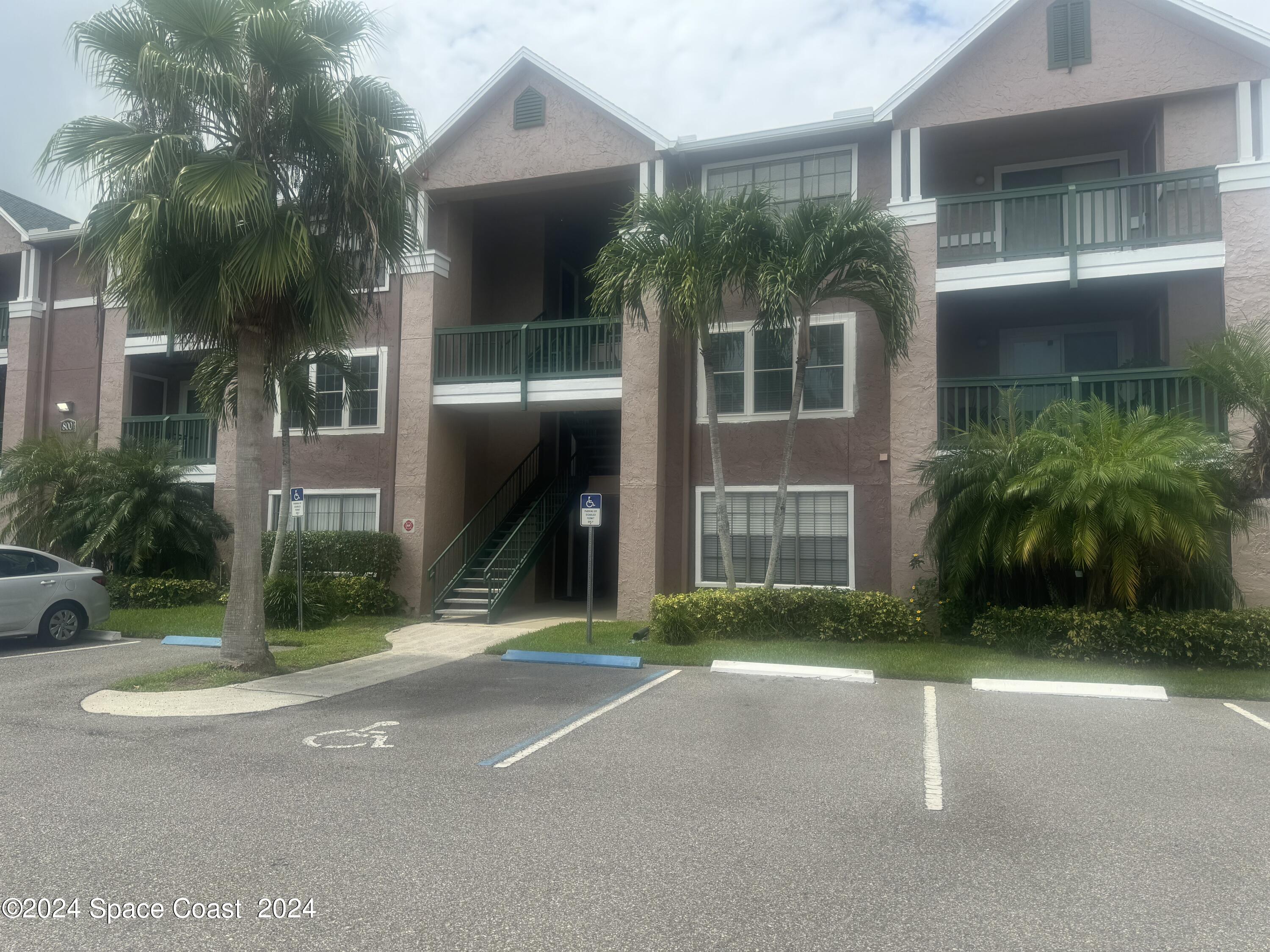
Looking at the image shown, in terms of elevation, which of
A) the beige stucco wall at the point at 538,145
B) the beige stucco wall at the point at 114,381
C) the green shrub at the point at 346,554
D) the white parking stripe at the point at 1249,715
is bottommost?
the white parking stripe at the point at 1249,715

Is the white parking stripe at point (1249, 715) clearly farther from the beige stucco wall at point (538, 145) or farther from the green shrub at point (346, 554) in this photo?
the green shrub at point (346, 554)

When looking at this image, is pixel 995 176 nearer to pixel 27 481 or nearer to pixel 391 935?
pixel 391 935

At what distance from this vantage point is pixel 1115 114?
14961 mm

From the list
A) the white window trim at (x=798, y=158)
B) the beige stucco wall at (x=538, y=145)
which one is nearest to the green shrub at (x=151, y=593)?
the beige stucco wall at (x=538, y=145)

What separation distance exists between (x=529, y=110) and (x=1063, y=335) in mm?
10333

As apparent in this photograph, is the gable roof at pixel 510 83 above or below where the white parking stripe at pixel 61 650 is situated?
above

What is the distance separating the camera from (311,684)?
10.4 metres

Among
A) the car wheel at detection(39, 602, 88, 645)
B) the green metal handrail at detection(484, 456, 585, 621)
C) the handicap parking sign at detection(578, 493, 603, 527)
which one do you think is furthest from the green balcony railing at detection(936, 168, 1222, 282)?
the car wheel at detection(39, 602, 88, 645)

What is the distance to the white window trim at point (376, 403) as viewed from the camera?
1800 cm

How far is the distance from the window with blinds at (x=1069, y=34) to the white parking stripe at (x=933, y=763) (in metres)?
10.8

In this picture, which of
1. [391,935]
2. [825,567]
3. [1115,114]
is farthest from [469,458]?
[391,935]

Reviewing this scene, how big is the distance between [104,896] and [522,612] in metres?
13.9

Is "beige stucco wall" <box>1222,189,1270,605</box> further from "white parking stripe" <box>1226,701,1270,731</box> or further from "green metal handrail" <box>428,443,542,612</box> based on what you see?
"green metal handrail" <box>428,443,542,612</box>

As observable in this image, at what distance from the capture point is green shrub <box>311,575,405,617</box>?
51.3ft
